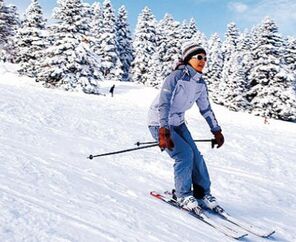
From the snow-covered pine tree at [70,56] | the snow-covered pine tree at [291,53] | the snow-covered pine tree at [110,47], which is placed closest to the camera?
the snow-covered pine tree at [70,56]

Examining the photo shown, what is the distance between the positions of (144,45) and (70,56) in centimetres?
2176

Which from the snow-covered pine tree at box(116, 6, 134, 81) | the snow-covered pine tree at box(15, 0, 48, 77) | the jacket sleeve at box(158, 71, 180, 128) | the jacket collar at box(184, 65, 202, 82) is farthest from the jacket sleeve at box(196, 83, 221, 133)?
the snow-covered pine tree at box(116, 6, 134, 81)

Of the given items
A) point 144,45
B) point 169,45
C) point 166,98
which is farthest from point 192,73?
point 144,45

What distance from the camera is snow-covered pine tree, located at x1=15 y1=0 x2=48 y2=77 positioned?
143 ft

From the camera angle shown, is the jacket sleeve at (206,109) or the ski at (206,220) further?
the jacket sleeve at (206,109)

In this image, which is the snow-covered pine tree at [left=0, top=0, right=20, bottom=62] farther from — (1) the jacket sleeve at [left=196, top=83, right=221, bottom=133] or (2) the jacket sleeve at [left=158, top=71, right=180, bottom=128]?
(2) the jacket sleeve at [left=158, top=71, right=180, bottom=128]

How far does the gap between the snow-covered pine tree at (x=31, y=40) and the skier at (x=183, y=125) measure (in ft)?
129

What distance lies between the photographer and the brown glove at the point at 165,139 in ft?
16.1

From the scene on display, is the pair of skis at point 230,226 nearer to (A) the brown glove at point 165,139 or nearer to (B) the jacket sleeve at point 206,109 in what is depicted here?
(A) the brown glove at point 165,139

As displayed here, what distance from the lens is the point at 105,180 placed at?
5785mm

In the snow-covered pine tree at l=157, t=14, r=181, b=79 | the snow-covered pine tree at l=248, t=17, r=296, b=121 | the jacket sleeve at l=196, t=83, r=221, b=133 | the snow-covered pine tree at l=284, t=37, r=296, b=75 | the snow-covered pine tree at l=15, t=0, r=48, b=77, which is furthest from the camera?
the snow-covered pine tree at l=284, t=37, r=296, b=75

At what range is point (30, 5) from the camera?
46094 millimetres

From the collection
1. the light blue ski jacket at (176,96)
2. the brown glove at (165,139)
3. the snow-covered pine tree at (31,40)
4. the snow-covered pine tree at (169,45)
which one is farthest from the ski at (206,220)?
the snow-covered pine tree at (169,45)

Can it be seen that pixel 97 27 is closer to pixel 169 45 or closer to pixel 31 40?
pixel 169 45
